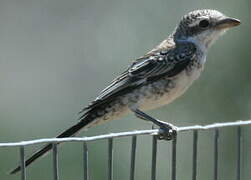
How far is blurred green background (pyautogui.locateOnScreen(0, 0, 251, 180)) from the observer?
24.6ft

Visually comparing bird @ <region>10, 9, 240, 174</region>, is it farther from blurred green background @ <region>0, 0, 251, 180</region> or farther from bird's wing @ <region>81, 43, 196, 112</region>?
blurred green background @ <region>0, 0, 251, 180</region>

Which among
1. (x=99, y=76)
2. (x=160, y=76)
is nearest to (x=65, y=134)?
(x=160, y=76)

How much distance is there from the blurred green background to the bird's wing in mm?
2050

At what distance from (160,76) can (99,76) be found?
139 inches

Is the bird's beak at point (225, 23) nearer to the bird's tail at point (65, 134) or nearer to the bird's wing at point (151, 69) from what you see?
the bird's wing at point (151, 69)

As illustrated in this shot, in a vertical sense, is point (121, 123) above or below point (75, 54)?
below

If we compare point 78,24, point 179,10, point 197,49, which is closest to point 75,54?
point 78,24

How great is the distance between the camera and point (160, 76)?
5.03 meters

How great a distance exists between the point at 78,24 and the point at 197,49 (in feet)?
14.7

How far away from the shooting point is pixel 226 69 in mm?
7957

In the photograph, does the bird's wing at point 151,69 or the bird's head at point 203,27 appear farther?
the bird's head at point 203,27

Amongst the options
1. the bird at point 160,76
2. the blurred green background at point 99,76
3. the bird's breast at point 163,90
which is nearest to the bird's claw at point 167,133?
the bird at point 160,76

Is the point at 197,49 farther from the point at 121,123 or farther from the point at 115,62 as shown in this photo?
the point at 115,62

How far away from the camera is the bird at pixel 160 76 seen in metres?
4.90
